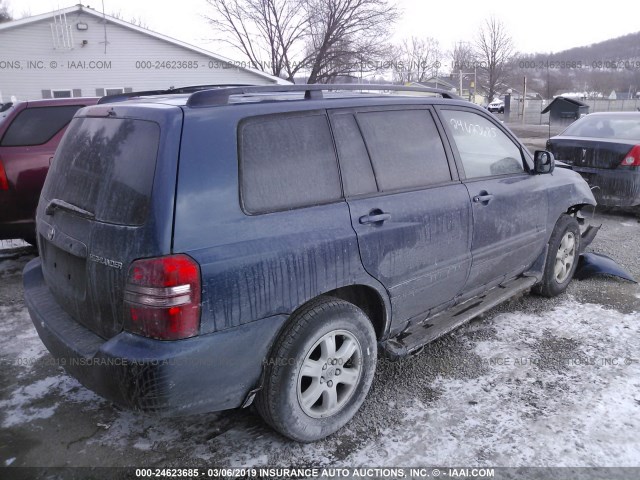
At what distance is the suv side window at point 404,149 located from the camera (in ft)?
9.64

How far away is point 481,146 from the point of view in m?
3.76

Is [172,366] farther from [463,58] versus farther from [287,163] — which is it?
[463,58]

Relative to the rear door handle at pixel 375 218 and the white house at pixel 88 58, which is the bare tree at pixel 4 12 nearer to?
the white house at pixel 88 58

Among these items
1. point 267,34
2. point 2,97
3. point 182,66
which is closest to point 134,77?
point 182,66

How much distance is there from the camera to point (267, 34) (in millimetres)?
34875

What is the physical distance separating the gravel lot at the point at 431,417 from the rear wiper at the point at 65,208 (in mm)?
1235

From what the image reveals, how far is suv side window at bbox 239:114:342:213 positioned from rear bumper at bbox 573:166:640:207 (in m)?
5.52

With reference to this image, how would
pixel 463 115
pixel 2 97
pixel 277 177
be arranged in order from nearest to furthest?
pixel 277 177
pixel 463 115
pixel 2 97

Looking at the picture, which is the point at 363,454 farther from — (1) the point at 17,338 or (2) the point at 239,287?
(1) the point at 17,338

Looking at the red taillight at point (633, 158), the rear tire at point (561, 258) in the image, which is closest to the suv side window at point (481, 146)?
the rear tire at point (561, 258)

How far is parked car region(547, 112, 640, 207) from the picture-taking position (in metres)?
6.92

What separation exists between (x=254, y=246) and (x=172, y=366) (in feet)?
2.03

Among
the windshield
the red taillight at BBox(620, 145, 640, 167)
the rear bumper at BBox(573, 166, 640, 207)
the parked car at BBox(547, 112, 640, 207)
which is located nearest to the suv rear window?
the parked car at BBox(547, 112, 640, 207)

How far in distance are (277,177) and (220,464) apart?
4.85 ft
